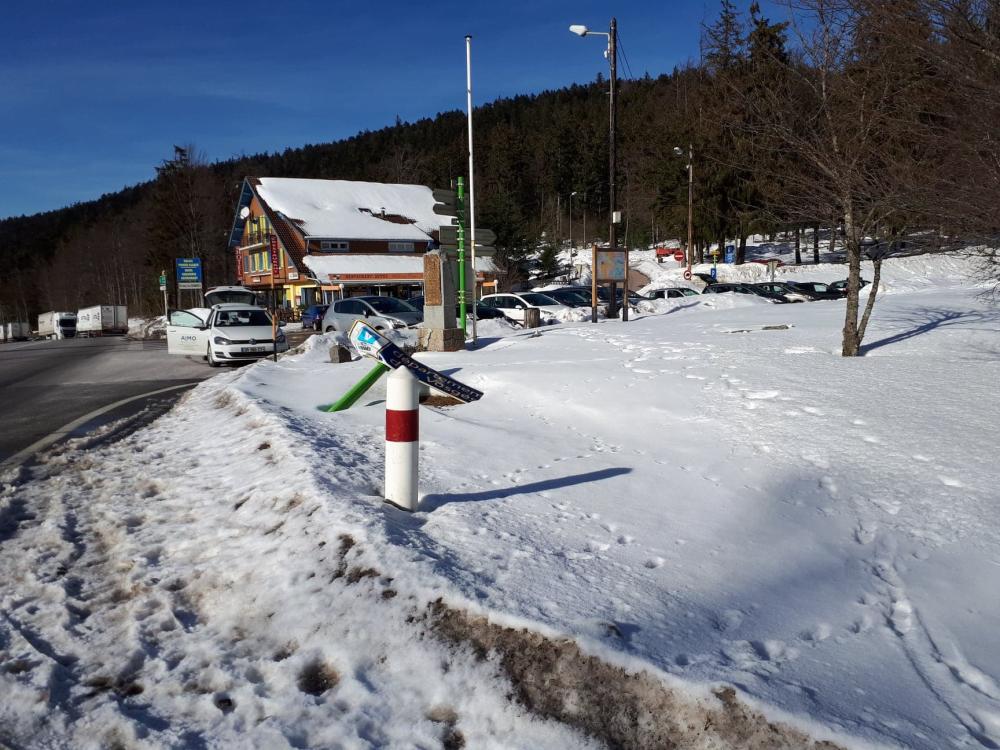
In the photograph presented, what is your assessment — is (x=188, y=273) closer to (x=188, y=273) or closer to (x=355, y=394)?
(x=188, y=273)

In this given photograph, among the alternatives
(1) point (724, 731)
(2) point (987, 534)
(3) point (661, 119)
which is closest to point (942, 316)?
(2) point (987, 534)

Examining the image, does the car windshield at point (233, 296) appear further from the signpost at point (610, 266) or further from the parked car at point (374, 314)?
the signpost at point (610, 266)

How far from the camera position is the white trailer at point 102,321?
168 feet

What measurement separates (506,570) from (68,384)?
13878mm

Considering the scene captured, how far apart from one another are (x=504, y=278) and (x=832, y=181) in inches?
1574

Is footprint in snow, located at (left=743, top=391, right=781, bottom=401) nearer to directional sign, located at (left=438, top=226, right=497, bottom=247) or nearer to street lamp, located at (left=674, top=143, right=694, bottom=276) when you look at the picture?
directional sign, located at (left=438, top=226, right=497, bottom=247)

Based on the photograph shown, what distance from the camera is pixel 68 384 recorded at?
47.9ft

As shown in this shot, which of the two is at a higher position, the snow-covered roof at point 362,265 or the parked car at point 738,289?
the snow-covered roof at point 362,265

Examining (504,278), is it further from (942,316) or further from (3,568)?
(3,568)

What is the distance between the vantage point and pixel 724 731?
2.56 m

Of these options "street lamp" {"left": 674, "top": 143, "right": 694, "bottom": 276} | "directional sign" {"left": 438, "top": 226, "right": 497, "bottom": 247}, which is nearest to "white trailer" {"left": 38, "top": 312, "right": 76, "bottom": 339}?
"street lamp" {"left": 674, "top": 143, "right": 694, "bottom": 276}

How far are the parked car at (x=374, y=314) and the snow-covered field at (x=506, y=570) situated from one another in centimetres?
1308

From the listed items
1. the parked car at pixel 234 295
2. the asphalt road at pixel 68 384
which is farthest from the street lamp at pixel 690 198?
the asphalt road at pixel 68 384

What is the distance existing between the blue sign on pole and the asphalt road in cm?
1356
